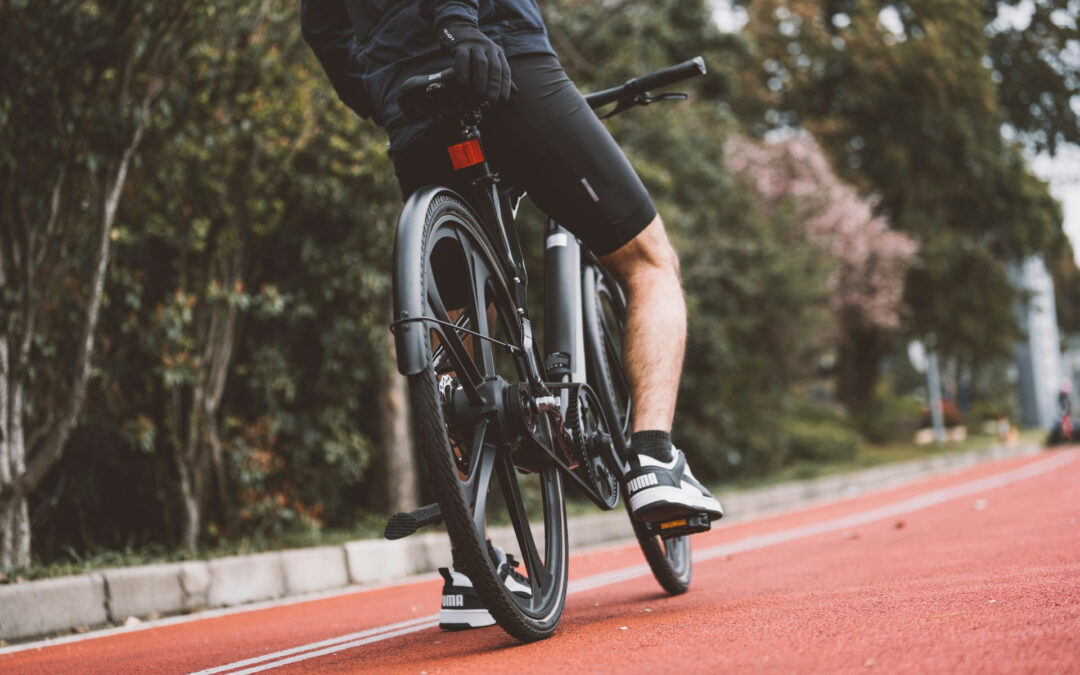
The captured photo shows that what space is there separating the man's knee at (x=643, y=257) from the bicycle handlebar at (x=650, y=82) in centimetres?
43

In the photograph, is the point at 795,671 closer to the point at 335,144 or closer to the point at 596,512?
the point at 335,144

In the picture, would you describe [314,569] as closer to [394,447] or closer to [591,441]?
[394,447]

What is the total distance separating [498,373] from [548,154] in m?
0.61

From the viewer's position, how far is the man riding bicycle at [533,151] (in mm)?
2975

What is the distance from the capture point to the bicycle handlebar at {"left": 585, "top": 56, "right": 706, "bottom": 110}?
3.60m

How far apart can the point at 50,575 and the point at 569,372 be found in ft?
10.1

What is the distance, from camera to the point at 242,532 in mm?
8188

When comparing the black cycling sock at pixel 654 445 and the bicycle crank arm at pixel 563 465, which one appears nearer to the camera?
the bicycle crank arm at pixel 563 465

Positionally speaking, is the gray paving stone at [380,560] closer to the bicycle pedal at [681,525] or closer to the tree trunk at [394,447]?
the tree trunk at [394,447]

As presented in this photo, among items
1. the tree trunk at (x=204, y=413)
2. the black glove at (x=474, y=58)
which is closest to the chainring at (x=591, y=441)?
the black glove at (x=474, y=58)

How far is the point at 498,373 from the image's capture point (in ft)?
10.6

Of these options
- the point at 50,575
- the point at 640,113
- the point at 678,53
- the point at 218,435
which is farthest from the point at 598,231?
the point at 678,53

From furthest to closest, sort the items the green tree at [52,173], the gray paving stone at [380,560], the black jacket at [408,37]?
the gray paving stone at [380,560]
the green tree at [52,173]
the black jacket at [408,37]

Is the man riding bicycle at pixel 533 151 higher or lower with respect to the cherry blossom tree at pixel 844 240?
lower
